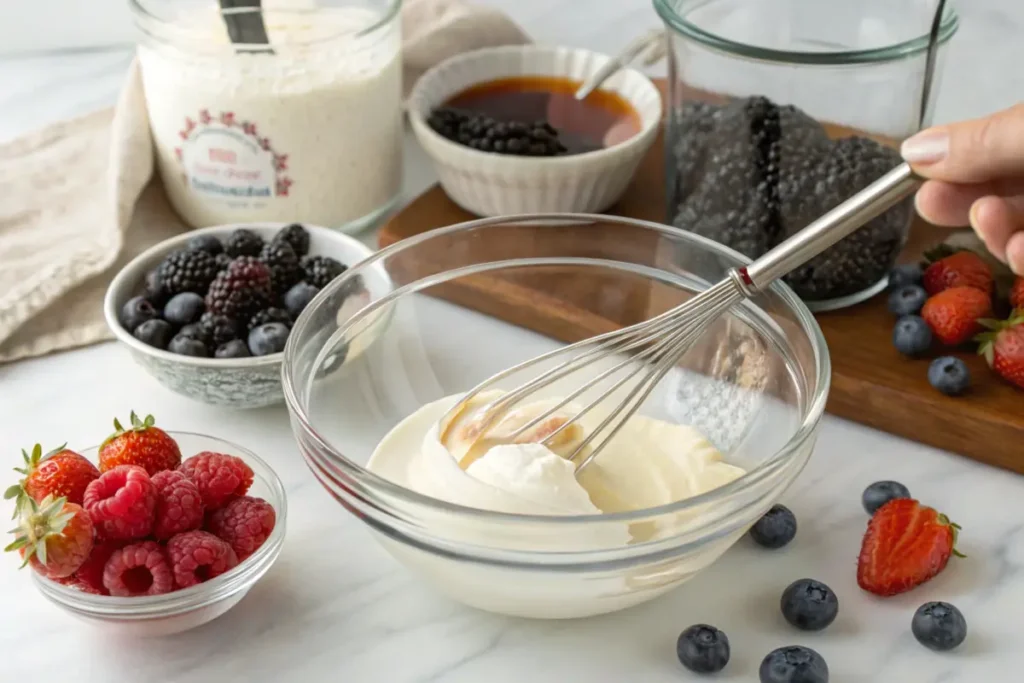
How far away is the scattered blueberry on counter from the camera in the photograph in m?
1.04

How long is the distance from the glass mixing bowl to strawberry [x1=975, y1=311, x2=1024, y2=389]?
0.23m

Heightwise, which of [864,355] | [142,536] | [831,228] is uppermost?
[831,228]

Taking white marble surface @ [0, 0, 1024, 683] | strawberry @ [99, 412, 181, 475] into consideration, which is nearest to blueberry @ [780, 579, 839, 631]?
white marble surface @ [0, 0, 1024, 683]

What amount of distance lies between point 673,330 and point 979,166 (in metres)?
0.24

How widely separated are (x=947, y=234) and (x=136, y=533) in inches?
34.3

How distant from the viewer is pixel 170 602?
804 millimetres

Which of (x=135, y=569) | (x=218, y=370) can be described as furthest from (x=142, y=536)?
(x=218, y=370)

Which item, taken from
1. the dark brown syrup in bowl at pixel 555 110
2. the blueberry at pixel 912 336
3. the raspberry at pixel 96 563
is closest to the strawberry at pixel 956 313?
the blueberry at pixel 912 336

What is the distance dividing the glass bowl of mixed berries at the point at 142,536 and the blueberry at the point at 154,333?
0.19 metres

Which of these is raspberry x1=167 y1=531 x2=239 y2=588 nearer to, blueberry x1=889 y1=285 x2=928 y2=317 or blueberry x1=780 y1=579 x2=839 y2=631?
blueberry x1=780 y1=579 x2=839 y2=631

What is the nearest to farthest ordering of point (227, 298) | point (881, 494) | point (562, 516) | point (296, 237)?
point (562, 516) → point (881, 494) → point (227, 298) → point (296, 237)

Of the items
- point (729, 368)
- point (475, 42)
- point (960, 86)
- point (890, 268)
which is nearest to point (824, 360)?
point (729, 368)

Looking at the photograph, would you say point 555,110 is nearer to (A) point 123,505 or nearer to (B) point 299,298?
(B) point 299,298

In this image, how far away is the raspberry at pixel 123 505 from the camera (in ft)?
2.62
